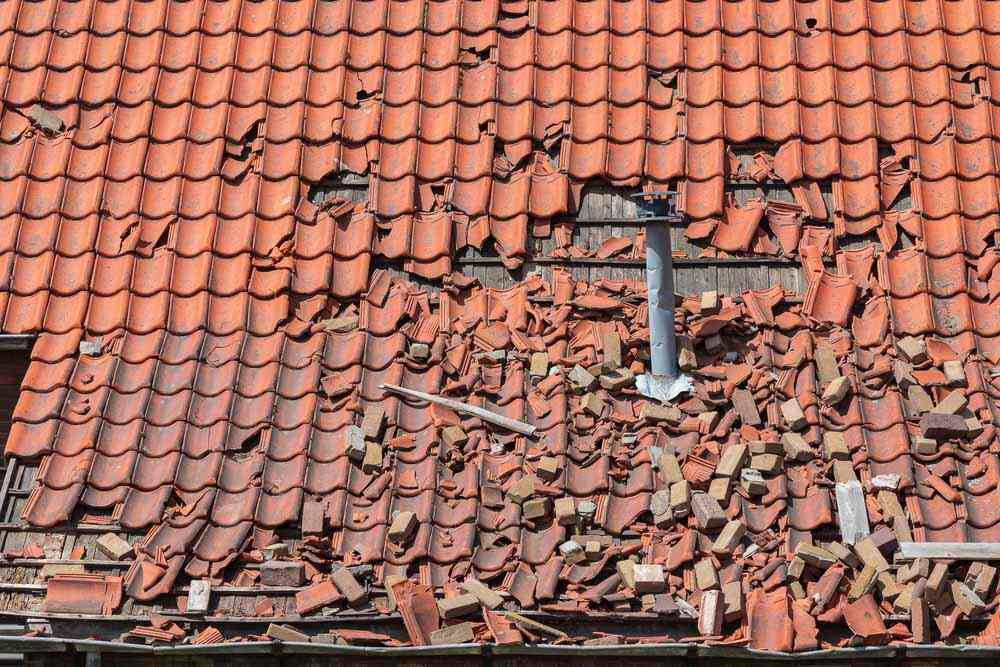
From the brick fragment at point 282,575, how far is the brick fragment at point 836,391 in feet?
10.3

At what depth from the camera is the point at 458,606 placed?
20.7 feet

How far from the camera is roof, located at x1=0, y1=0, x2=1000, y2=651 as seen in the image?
672 cm

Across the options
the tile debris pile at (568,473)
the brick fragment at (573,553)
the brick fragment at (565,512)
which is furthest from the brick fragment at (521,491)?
the brick fragment at (573,553)

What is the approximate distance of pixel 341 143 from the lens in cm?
851

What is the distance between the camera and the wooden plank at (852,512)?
21.6 feet

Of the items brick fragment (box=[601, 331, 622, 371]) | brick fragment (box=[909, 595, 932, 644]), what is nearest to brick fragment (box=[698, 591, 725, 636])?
→ brick fragment (box=[909, 595, 932, 644])

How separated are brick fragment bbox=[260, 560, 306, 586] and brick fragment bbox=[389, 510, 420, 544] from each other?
518mm

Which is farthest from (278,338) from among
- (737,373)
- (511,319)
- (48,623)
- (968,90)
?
(968,90)

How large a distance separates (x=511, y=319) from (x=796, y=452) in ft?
6.26

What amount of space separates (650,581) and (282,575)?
6.33ft

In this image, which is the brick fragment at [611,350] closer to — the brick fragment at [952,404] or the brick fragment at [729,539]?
the brick fragment at [729,539]

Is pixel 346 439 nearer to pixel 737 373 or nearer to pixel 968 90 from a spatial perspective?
pixel 737 373

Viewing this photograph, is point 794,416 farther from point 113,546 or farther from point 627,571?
point 113,546

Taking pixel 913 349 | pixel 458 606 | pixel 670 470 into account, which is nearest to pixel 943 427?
pixel 913 349
